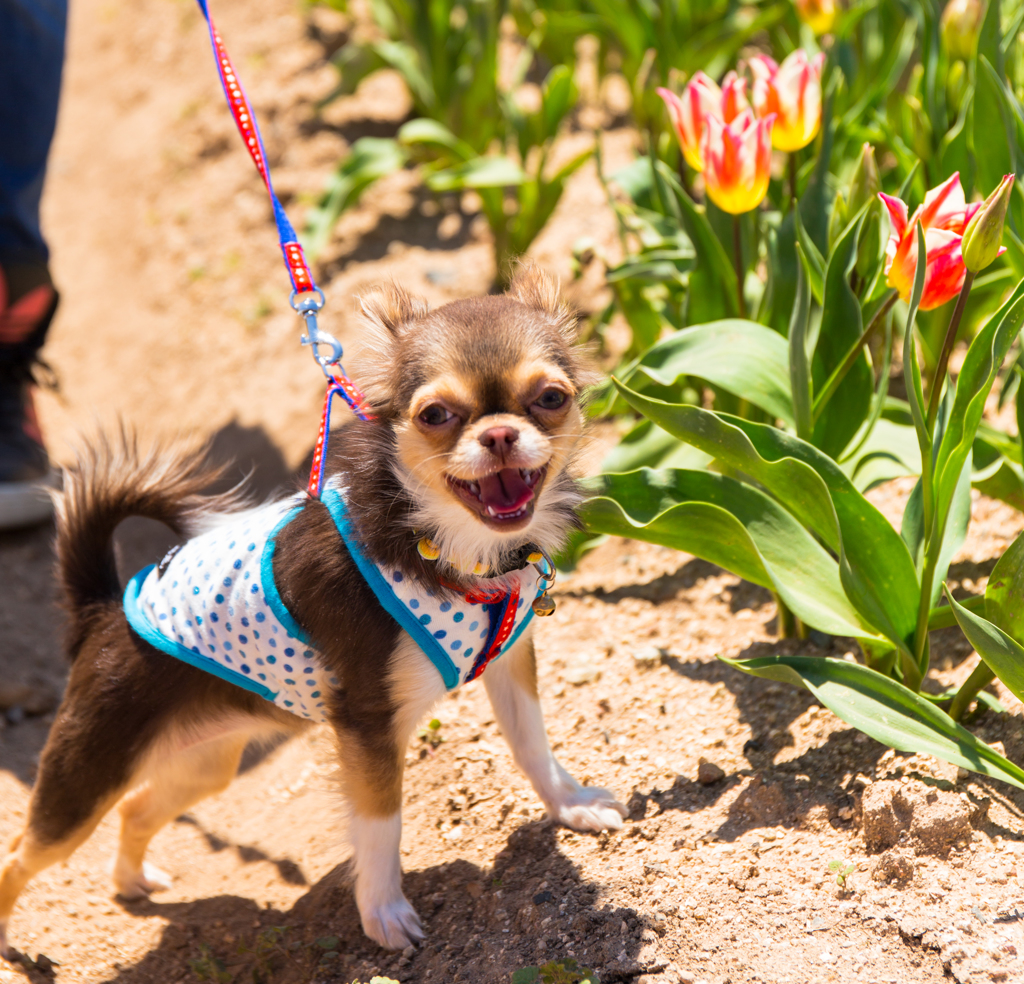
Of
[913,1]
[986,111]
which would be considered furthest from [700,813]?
[913,1]

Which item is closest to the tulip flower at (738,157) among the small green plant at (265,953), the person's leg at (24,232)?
the small green plant at (265,953)

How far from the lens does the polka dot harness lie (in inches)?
82.3

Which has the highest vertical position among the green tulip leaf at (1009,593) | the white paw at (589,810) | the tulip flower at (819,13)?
the tulip flower at (819,13)

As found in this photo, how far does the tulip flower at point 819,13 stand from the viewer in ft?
12.3

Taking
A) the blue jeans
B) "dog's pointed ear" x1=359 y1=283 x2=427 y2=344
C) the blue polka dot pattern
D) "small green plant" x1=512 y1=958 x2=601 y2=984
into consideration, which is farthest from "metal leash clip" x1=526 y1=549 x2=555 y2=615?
the blue jeans

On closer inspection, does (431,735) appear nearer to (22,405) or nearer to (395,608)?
(395,608)

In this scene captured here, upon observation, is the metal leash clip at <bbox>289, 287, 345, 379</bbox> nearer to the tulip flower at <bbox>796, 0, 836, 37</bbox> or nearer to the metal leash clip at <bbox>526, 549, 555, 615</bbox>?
the metal leash clip at <bbox>526, 549, 555, 615</bbox>

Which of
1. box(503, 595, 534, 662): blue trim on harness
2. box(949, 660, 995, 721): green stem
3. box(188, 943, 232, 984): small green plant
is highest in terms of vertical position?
box(503, 595, 534, 662): blue trim on harness

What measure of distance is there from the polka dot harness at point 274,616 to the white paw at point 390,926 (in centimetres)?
46

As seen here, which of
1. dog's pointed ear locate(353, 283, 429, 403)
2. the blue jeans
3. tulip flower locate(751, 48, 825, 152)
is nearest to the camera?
dog's pointed ear locate(353, 283, 429, 403)

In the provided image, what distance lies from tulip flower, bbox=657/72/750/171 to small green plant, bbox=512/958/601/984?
2058mm

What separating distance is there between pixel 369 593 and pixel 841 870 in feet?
3.85

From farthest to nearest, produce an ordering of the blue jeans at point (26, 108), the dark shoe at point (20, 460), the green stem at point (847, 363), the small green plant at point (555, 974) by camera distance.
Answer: the dark shoe at point (20, 460)
the blue jeans at point (26, 108)
the green stem at point (847, 363)
the small green plant at point (555, 974)

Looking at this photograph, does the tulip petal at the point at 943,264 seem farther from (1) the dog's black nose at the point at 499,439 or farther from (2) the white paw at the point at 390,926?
(2) the white paw at the point at 390,926
